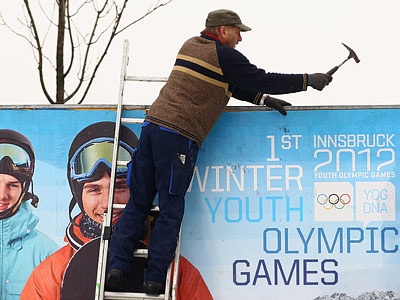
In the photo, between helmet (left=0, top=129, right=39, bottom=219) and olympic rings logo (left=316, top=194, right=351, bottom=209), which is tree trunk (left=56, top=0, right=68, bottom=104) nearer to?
helmet (left=0, top=129, right=39, bottom=219)

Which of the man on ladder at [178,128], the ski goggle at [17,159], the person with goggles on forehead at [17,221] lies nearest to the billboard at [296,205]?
the man on ladder at [178,128]

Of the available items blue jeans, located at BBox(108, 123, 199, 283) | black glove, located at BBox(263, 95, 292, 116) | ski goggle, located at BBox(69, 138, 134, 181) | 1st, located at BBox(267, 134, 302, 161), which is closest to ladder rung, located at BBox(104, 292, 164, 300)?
blue jeans, located at BBox(108, 123, 199, 283)

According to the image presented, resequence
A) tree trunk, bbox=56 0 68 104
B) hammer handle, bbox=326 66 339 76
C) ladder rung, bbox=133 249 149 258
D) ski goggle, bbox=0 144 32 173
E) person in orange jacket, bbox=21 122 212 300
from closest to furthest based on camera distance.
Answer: ladder rung, bbox=133 249 149 258 → hammer handle, bbox=326 66 339 76 → person in orange jacket, bbox=21 122 212 300 → ski goggle, bbox=0 144 32 173 → tree trunk, bbox=56 0 68 104

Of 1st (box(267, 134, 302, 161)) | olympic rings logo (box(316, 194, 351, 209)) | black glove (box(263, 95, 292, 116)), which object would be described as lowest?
olympic rings logo (box(316, 194, 351, 209))

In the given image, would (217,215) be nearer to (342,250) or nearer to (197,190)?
(197,190)

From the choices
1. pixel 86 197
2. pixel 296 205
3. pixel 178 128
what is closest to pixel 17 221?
pixel 86 197

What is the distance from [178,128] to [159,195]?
0.48 metres

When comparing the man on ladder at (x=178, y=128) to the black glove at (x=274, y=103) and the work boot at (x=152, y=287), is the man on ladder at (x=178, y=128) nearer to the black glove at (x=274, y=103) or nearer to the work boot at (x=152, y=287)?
the work boot at (x=152, y=287)

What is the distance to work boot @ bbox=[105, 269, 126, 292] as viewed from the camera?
581 cm

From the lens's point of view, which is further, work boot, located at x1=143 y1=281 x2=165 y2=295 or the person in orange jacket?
the person in orange jacket

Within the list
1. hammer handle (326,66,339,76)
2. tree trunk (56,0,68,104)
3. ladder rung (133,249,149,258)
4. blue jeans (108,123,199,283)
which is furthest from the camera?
tree trunk (56,0,68,104)

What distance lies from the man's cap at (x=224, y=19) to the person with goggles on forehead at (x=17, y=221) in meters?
1.65

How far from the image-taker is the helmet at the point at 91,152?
20.6ft

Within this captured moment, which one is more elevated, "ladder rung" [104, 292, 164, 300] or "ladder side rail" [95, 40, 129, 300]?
"ladder side rail" [95, 40, 129, 300]
